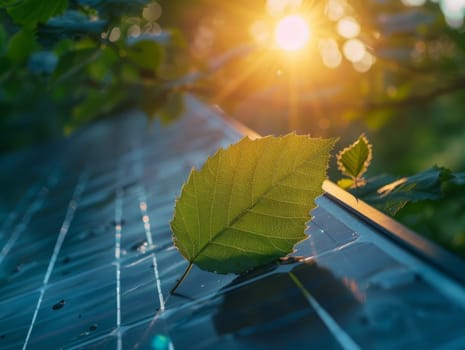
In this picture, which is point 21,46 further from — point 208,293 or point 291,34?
point 208,293

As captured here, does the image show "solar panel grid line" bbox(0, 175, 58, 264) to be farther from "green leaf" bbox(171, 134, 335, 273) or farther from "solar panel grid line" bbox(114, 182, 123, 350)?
"green leaf" bbox(171, 134, 335, 273)

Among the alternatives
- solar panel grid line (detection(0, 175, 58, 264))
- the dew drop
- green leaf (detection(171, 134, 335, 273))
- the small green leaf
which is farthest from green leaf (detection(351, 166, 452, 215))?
solar panel grid line (detection(0, 175, 58, 264))

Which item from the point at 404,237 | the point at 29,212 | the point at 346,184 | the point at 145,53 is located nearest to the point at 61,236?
the point at 145,53

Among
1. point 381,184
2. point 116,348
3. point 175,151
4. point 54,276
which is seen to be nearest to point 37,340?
point 116,348

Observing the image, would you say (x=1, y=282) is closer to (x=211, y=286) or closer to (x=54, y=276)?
(x=54, y=276)

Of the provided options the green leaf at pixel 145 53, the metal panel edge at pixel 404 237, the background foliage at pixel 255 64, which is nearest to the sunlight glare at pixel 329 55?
A: the background foliage at pixel 255 64

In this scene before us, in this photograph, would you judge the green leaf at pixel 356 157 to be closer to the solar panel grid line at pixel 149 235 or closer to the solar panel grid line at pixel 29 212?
the solar panel grid line at pixel 149 235
